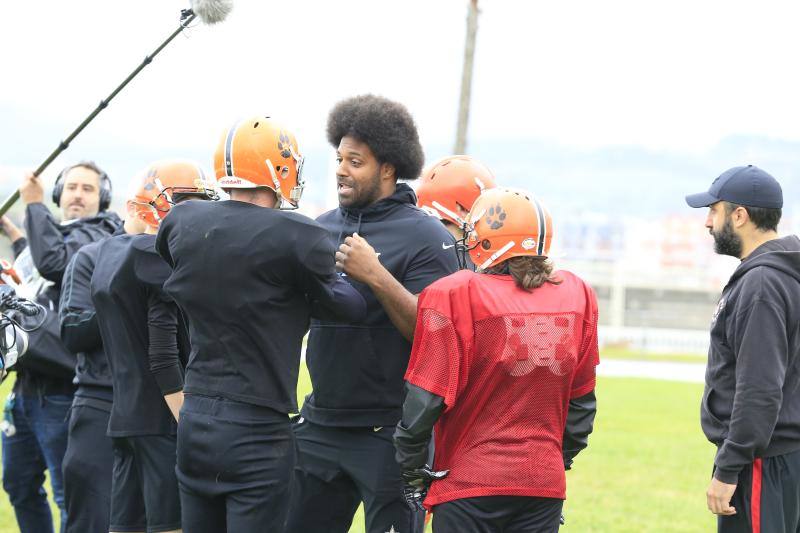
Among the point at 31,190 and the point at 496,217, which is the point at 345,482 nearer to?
the point at 496,217

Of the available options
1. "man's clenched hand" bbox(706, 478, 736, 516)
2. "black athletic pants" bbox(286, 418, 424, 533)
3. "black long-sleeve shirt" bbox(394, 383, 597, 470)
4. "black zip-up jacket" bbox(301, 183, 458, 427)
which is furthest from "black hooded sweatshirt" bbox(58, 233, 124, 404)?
"man's clenched hand" bbox(706, 478, 736, 516)

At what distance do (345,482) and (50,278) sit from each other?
324cm

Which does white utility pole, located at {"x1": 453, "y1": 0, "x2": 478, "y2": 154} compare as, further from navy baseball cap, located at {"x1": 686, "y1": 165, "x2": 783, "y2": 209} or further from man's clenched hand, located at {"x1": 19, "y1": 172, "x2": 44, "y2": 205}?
navy baseball cap, located at {"x1": 686, "y1": 165, "x2": 783, "y2": 209}

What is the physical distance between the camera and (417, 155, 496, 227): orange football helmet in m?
5.78

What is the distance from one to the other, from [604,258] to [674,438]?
117 meters

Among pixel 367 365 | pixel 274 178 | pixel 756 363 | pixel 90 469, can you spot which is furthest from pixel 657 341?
pixel 274 178

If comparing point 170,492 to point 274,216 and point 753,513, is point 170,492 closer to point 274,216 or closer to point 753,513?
point 274,216

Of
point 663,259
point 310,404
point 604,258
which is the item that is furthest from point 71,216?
point 663,259

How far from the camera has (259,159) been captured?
14.3 ft

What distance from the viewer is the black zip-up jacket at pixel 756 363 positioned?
4852mm

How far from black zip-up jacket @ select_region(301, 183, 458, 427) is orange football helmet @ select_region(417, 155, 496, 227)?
793mm

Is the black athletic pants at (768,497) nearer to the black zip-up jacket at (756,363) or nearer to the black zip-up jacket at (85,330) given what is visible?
the black zip-up jacket at (756,363)

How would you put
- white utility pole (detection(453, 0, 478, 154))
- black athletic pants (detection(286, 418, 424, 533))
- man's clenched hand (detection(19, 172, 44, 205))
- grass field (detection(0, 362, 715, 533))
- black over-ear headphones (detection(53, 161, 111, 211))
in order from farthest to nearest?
white utility pole (detection(453, 0, 478, 154)) → grass field (detection(0, 362, 715, 533)) → black over-ear headphones (detection(53, 161, 111, 211)) → man's clenched hand (detection(19, 172, 44, 205)) → black athletic pants (detection(286, 418, 424, 533))

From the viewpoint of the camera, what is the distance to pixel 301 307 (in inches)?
171
